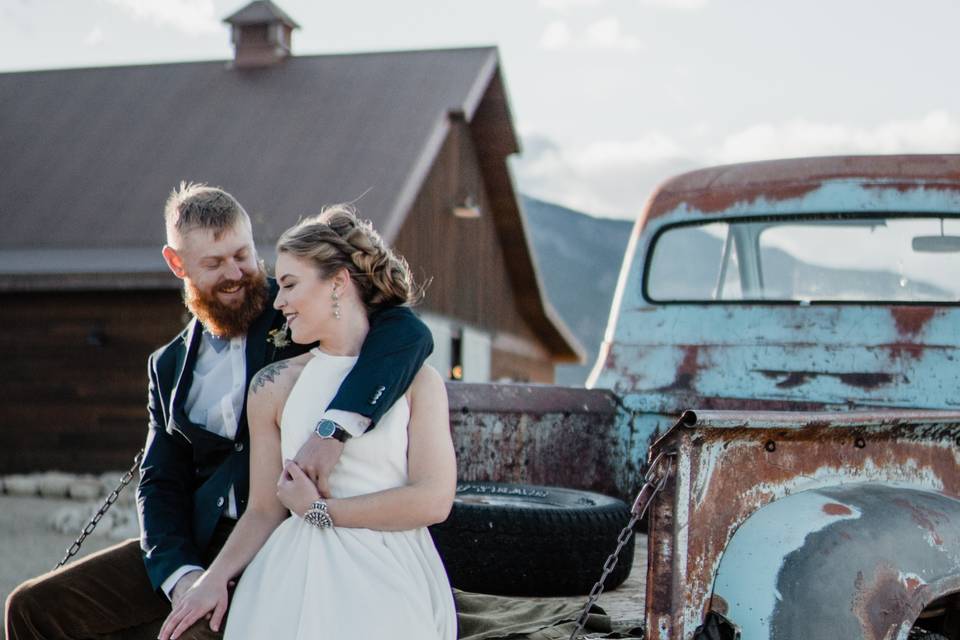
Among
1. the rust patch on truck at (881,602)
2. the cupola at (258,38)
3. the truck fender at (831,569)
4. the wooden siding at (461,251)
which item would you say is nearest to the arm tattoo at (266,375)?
the truck fender at (831,569)

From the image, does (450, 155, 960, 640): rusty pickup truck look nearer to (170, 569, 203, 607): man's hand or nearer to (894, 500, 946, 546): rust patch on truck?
(894, 500, 946, 546): rust patch on truck

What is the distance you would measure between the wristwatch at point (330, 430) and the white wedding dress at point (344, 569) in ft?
0.16

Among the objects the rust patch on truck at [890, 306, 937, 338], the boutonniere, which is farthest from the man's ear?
the rust patch on truck at [890, 306, 937, 338]

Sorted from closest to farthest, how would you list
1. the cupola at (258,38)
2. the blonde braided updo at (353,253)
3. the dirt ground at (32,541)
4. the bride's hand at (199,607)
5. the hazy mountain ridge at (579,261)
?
the bride's hand at (199,607), the blonde braided updo at (353,253), the dirt ground at (32,541), the cupola at (258,38), the hazy mountain ridge at (579,261)

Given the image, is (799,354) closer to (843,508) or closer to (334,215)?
(843,508)

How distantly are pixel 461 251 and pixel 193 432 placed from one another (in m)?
14.1

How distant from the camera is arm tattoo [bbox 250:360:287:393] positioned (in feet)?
8.59

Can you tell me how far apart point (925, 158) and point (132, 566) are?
292 cm

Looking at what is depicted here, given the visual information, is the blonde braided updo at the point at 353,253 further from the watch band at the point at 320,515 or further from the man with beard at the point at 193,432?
the watch band at the point at 320,515

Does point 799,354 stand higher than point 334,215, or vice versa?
point 334,215

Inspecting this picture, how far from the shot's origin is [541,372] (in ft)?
74.7

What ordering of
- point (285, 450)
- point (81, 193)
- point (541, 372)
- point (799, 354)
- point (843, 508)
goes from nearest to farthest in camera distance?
point (843, 508)
point (285, 450)
point (799, 354)
point (81, 193)
point (541, 372)

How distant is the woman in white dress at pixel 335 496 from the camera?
231 cm

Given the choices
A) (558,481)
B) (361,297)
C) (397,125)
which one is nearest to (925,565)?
(361,297)
